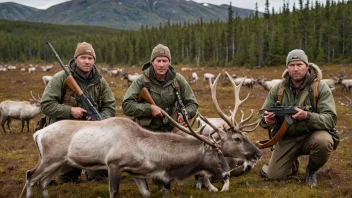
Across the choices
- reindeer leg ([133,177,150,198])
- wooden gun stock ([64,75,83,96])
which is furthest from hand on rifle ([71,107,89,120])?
reindeer leg ([133,177,150,198])

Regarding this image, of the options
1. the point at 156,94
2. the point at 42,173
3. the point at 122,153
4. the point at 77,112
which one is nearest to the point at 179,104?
the point at 156,94

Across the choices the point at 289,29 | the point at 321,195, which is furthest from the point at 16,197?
the point at 289,29

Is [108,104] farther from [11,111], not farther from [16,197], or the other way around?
[11,111]

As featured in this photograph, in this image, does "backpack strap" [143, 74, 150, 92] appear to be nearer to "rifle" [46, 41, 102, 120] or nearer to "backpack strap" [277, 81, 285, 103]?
"rifle" [46, 41, 102, 120]

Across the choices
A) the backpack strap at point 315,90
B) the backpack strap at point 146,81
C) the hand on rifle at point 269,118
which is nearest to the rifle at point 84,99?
the backpack strap at point 146,81

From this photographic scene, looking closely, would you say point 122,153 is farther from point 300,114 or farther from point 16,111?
point 16,111

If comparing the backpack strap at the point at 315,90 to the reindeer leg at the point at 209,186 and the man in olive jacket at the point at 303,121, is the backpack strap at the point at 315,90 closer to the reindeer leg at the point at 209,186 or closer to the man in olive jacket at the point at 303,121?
the man in olive jacket at the point at 303,121

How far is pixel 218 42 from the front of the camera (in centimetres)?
8906

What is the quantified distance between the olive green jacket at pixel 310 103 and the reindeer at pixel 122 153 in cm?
229

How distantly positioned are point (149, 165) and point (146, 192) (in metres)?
0.70

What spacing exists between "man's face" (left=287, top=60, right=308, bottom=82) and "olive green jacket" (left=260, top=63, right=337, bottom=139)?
182 mm

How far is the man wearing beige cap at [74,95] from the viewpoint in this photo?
7500 millimetres

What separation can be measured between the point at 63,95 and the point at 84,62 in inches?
36.1

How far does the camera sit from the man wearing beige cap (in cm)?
750
